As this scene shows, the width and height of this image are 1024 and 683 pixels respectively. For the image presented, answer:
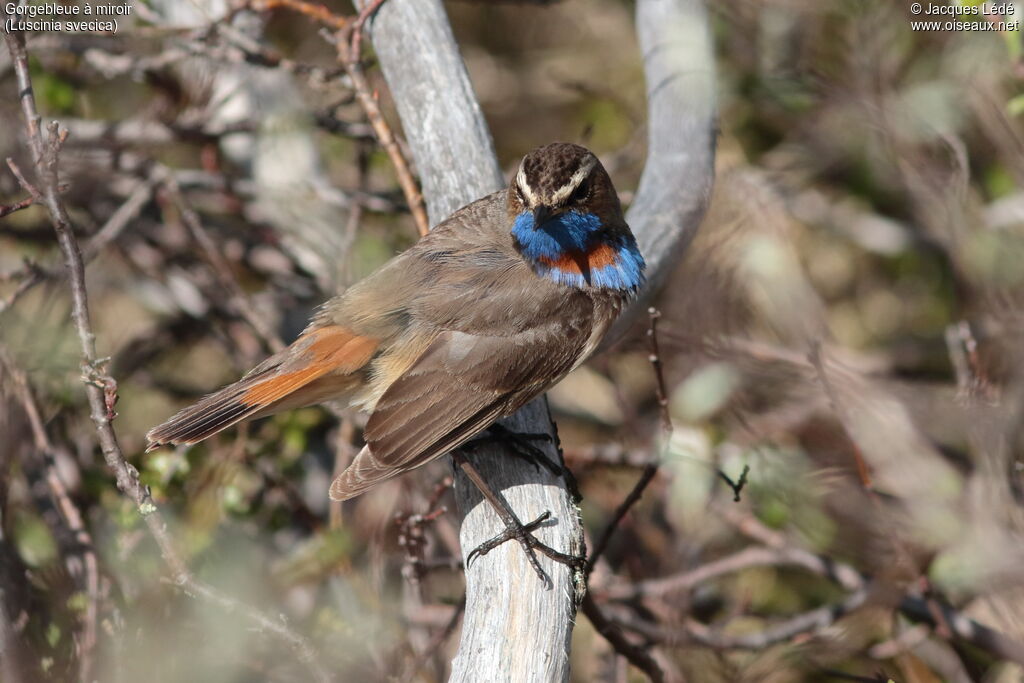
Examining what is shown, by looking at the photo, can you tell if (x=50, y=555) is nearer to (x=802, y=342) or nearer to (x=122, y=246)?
(x=122, y=246)

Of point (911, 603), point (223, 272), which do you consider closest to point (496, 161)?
point (223, 272)

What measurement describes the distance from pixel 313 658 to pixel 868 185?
16.8 feet

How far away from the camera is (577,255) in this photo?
13.3ft

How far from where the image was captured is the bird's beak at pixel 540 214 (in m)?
3.85

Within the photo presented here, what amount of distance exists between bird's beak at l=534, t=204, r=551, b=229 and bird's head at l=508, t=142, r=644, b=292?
0.04m

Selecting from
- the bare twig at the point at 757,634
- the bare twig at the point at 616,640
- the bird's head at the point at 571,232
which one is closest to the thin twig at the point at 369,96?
the bird's head at the point at 571,232

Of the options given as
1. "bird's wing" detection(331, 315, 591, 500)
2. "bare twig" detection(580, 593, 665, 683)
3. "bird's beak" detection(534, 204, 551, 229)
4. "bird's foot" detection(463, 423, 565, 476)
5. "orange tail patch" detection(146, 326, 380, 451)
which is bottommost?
"bare twig" detection(580, 593, 665, 683)

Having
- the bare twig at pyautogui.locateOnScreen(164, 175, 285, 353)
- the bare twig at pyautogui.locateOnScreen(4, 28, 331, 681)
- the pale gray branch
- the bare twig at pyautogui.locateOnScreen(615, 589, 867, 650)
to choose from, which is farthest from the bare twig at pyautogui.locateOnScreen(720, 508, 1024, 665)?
the bare twig at pyautogui.locateOnScreen(4, 28, 331, 681)

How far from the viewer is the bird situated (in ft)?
12.3

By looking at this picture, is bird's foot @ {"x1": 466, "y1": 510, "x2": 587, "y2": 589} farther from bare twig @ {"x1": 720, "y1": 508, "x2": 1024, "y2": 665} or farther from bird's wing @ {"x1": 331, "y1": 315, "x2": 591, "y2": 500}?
bare twig @ {"x1": 720, "y1": 508, "x2": 1024, "y2": 665}

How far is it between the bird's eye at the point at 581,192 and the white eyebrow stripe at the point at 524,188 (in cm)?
18

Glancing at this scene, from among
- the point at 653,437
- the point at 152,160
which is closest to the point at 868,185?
the point at 653,437

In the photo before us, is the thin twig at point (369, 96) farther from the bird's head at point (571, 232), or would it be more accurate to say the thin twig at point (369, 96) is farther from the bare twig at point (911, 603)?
the bare twig at point (911, 603)

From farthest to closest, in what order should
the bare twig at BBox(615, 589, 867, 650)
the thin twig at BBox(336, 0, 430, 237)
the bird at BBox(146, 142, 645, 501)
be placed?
1. the bare twig at BBox(615, 589, 867, 650)
2. the thin twig at BBox(336, 0, 430, 237)
3. the bird at BBox(146, 142, 645, 501)
